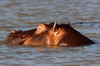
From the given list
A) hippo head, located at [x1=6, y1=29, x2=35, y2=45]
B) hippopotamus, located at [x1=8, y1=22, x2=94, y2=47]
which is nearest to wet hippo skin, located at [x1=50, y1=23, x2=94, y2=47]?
hippopotamus, located at [x1=8, y1=22, x2=94, y2=47]

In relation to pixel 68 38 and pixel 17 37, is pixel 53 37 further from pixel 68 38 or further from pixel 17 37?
pixel 17 37

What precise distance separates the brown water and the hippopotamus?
22cm

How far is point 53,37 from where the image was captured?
9.59 m

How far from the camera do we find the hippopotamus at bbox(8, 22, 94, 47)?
946 centimetres

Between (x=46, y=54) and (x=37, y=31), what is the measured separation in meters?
1.20

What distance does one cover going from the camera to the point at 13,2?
719 inches

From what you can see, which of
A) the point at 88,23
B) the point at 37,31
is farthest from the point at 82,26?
the point at 37,31

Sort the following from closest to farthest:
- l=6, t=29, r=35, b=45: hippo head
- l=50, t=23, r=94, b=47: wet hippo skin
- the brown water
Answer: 1. the brown water
2. l=50, t=23, r=94, b=47: wet hippo skin
3. l=6, t=29, r=35, b=45: hippo head

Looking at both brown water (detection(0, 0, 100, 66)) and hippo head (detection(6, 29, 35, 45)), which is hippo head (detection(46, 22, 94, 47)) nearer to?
brown water (detection(0, 0, 100, 66))

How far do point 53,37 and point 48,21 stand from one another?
4.19 metres

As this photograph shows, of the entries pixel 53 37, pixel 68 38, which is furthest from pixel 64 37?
pixel 53 37

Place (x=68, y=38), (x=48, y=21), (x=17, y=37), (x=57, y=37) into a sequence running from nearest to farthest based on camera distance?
(x=68, y=38) → (x=57, y=37) → (x=17, y=37) → (x=48, y=21)

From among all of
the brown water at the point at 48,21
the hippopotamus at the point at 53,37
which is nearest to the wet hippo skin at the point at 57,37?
the hippopotamus at the point at 53,37

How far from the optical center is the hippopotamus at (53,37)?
31.0 feet
